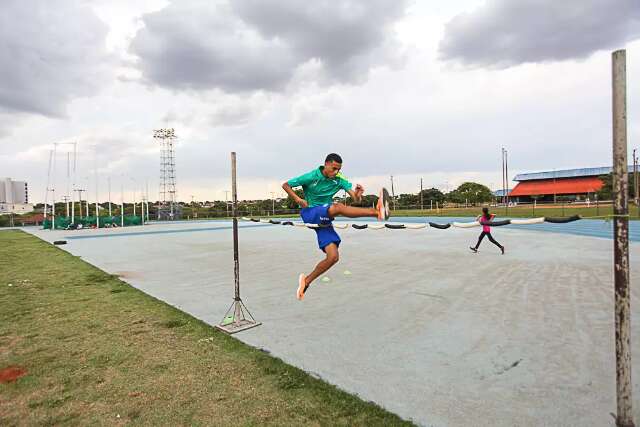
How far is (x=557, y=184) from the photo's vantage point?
9350 cm

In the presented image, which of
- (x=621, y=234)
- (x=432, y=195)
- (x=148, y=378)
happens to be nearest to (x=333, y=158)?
(x=621, y=234)

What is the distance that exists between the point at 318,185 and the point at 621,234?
3182 millimetres

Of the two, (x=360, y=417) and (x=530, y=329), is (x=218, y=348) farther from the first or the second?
(x=530, y=329)

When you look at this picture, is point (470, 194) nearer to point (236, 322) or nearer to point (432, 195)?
point (432, 195)

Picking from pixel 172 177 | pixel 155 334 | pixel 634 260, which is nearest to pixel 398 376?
pixel 155 334

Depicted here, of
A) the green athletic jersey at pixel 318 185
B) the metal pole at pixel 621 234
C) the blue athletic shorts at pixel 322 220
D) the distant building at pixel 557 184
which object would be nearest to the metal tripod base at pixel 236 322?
the blue athletic shorts at pixel 322 220

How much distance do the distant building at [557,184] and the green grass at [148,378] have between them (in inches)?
3905

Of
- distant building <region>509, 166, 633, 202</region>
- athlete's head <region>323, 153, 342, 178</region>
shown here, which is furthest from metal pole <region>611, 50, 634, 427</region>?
distant building <region>509, 166, 633, 202</region>

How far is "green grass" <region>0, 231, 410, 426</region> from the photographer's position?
9.82 feet

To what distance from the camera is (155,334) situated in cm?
495

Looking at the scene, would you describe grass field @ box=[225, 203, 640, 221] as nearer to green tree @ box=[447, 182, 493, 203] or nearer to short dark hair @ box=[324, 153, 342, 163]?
short dark hair @ box=[324, 153, 342, 163]

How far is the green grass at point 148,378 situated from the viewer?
2.99 m

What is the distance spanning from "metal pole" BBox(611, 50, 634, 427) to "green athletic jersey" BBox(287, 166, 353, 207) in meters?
2.97

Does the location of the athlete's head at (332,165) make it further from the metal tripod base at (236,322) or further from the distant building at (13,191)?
the distant building at (13,191)
